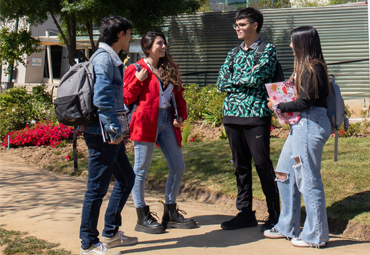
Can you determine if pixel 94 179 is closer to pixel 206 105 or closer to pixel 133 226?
pixel 133 226

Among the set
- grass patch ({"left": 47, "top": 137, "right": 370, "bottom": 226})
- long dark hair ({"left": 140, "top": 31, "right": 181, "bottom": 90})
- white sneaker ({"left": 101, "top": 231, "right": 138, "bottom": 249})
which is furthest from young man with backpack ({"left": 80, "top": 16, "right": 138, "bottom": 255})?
grass patch ({"left": 47, "top": 137, "right": 370, "bottom": 226})

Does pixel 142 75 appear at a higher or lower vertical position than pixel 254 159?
higher

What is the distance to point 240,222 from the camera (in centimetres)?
418

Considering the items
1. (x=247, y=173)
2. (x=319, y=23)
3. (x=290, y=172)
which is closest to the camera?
(x=290, y=172)

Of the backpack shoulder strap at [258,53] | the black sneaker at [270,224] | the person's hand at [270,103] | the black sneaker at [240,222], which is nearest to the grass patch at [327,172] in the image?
the black sneaker at [270,224]

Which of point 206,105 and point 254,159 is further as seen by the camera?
point 206,105

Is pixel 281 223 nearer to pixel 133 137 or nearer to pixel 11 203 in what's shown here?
pixel 133 137

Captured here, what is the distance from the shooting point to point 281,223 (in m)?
3.82

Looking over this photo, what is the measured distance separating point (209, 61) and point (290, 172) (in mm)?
11555

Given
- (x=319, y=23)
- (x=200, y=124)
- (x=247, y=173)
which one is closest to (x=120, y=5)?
(x=200, y=124)

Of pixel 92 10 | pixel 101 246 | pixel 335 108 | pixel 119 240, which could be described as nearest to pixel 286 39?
pixel 92 10

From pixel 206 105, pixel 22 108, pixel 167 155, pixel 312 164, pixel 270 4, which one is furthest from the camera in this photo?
pixel 270 4

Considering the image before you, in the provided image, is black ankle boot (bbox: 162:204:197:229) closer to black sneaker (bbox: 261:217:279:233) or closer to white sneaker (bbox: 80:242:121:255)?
black sneaker (bbox: 261:217:279:233)

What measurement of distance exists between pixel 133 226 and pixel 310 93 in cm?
227
